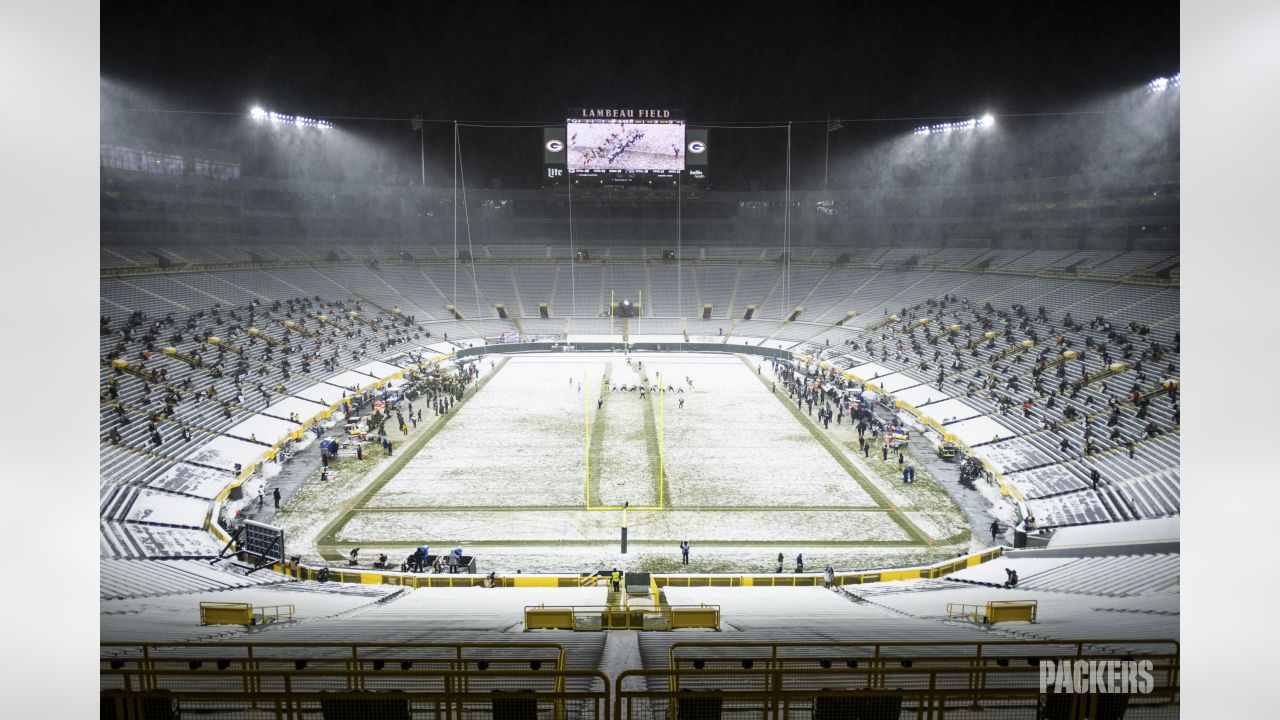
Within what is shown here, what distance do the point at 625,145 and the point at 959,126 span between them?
1073 cm

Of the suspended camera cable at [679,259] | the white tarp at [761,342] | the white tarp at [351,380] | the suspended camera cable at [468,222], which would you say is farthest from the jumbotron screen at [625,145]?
the white tarp at [351,380]

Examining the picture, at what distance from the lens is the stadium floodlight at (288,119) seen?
71.8ft

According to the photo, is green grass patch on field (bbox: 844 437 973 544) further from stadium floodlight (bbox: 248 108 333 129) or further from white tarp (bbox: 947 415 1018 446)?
stadium floodlight (bbox: 248 108 333 129)

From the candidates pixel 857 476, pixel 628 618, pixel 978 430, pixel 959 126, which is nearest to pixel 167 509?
pixel 628 618

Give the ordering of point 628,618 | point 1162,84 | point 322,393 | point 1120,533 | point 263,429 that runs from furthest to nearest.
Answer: point 1162,84
point 322,393
point 263,429
point 1120,533
point 628,618

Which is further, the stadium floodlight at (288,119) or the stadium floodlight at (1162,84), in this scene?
the stadium floodlight at (288,119)

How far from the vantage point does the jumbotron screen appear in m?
26.1

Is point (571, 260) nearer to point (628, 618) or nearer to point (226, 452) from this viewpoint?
point (226, 452)

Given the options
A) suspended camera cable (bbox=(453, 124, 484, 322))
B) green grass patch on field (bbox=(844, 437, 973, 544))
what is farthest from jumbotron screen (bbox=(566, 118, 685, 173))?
green grass patch on field (bbox=(844, 437, 973, 544))

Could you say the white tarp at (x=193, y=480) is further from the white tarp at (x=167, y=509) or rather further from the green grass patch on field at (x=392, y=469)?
the green grass patch on field at (x=392, y=469)

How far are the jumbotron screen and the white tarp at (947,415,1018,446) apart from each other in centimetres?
1419

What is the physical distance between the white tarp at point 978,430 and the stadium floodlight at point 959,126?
11932mm

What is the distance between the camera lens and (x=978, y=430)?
607 inches
